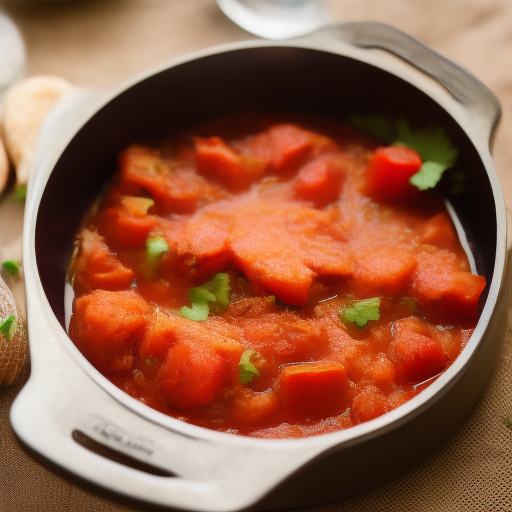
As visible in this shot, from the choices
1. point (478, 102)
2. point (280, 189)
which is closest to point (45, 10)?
point (280, 189)

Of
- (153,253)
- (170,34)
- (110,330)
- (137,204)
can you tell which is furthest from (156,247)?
(170,34)

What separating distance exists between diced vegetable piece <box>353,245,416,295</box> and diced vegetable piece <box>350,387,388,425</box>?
0.30 m

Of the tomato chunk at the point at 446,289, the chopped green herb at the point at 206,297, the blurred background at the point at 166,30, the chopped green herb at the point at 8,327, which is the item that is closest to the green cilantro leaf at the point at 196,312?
the chopped green herb at the point at 206,297

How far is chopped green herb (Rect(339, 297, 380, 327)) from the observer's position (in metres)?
1.58

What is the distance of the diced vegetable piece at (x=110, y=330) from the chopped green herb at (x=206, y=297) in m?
0.12

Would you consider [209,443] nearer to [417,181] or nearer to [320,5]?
[417,181]

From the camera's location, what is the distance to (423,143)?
6.32 ft

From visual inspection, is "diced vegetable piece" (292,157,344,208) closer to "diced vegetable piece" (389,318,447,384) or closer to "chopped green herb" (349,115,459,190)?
"chopped green herb" (349,115,459,190)

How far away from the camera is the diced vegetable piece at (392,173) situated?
1.82m

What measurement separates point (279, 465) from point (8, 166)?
1.50 m

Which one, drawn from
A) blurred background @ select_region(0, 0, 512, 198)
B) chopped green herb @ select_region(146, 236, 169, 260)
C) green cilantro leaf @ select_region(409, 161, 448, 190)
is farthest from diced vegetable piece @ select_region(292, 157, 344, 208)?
blurred background @ select_region(0, 0, 512, 198)

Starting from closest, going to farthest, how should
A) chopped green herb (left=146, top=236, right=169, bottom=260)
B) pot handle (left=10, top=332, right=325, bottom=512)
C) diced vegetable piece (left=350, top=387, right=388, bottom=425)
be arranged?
pot handle (left=10, top=332, right=325, bottom=512) < diced vegetable piece (left=350, top=387, right=388, bottom=425) < chopped green herb (left=146, top=236, right=169, bottom=260)

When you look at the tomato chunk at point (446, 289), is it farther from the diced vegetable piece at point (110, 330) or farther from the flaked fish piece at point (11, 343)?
the flaked fish piece at point (11, 343)

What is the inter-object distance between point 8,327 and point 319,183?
3.30 ft
